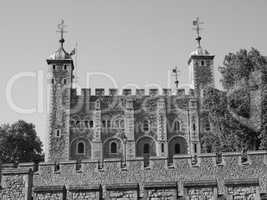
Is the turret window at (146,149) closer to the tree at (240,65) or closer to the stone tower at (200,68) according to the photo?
the stone tower at (200,68)

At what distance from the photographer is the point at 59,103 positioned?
41781 mm

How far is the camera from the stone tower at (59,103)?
40550 millimetres

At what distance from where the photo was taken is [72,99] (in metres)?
42.6

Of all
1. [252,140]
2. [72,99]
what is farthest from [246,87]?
[72,99]

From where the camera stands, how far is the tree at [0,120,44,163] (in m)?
39.2

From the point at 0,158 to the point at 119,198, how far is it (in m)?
31.5

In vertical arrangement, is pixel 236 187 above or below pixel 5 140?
below

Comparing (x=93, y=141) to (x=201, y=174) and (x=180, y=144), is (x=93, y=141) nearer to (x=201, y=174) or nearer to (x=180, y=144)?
(x=180, y=144)

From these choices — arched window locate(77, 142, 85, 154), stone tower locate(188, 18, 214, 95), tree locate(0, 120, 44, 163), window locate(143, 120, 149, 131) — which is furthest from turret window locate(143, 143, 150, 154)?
tree locate(0, 120, 44, 163)

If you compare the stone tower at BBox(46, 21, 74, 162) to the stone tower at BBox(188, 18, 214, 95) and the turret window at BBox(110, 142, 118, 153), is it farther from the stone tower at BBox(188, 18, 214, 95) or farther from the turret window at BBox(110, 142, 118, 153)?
the stone tower at BBox(188, 18, 214, 95)

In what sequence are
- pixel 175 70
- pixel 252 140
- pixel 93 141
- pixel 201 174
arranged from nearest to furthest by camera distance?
pixel 201 174 < pixel 252 140 < pixel 93 141 < pixel 175 70

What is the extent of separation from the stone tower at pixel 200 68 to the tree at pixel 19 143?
18.2m

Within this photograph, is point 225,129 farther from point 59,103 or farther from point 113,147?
point 59,103

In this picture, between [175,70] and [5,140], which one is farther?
[175,70]
